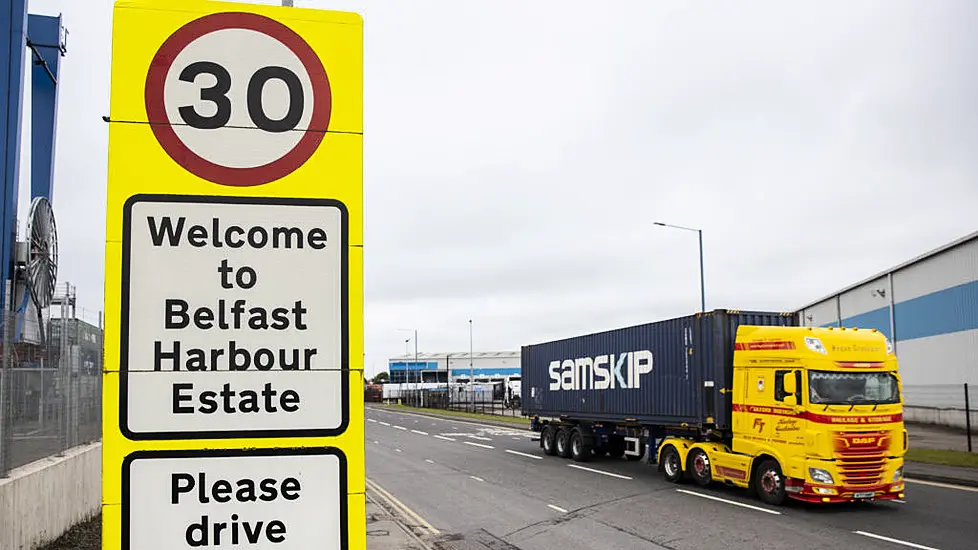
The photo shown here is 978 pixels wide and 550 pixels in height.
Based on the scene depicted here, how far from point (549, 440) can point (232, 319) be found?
2504 cm

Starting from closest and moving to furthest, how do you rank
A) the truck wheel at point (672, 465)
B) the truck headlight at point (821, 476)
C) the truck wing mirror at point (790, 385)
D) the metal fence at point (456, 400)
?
1. the truck headlight at point (821, 476)
2. the truck wing mirror at point (790, 385)
3. the truck wheel at point (672, 465)
4. the metal fence at point (456, 400)

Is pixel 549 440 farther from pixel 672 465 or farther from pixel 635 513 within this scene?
pixel 635 513

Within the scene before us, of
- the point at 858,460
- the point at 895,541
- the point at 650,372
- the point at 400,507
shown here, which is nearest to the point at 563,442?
the point at 650,372

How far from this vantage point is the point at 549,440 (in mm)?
27438

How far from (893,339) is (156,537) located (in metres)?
41.6

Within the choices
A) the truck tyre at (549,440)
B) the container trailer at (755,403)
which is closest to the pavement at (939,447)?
the container trailer at (755,403)

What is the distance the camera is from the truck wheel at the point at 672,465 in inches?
758

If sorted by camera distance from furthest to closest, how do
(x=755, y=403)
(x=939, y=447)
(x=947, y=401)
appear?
1. (x=947, y=401)
2. (x=939, y=447)
3. (x=755, y=403)

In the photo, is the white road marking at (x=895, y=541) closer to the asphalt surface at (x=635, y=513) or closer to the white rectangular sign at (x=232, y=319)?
the asphalt surface at (x=635, y=513)

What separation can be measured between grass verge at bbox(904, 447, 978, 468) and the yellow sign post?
21.3 meters

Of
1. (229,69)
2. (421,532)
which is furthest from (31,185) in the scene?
(229,69)

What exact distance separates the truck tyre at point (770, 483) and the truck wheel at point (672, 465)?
2.81m

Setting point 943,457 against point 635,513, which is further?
point 943,457

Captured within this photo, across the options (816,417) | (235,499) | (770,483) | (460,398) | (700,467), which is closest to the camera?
(235,499)
